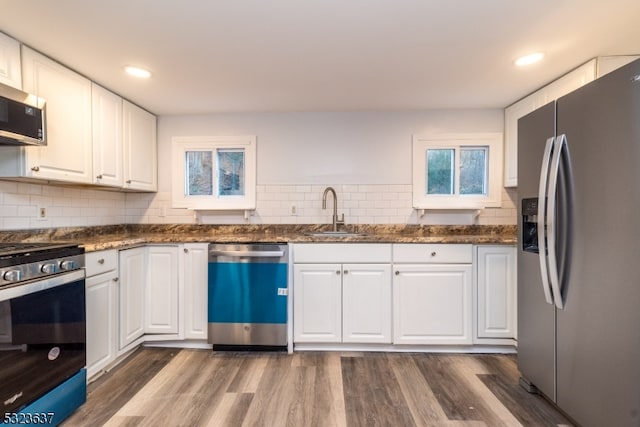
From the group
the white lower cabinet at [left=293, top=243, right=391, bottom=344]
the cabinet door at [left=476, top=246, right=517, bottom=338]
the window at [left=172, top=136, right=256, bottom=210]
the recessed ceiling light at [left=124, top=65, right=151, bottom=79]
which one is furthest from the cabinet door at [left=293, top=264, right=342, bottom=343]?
the recessed ceiling light at [left=124, top=65, right=151, bottom=79]

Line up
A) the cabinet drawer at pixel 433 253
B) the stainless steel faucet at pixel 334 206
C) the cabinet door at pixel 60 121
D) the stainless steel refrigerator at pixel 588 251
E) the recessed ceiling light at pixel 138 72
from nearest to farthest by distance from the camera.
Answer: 1. the stainless steel refrigerator at pixel 588 251
2. the cabinet door at pixel 60 121
3. the recessed ceiling light at pixel 138 72
4. the cabinet drawer at pixel 433 253
5. the stainless steel faucet at pixel 334 206

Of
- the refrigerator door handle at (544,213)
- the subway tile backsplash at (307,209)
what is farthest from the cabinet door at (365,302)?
the refrigerator door handle at (544,213)

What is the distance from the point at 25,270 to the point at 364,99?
2.48 meters

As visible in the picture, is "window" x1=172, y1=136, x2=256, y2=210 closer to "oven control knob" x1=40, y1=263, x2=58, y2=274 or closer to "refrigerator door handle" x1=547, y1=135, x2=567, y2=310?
"oven control knob" x1=40, y1=263, x2=58, y2=274

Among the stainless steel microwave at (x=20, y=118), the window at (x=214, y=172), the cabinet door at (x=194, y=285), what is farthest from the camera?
the window at (x=214, y=172)

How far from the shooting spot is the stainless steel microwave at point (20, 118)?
1.50 m

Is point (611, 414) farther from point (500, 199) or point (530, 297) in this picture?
point (500, 199)

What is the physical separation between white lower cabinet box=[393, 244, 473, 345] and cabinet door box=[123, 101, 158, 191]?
234cm

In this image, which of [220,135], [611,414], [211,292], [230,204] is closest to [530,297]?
[611,414]

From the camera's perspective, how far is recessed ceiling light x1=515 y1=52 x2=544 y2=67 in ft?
6.37

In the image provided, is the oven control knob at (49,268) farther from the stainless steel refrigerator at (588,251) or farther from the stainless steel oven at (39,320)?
the stainless steel refrigerator at (588,251)

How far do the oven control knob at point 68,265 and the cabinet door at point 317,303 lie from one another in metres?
1.40

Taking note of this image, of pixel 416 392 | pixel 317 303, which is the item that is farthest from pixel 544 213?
pixel 317 303

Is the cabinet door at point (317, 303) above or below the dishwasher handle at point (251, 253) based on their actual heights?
below
